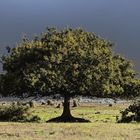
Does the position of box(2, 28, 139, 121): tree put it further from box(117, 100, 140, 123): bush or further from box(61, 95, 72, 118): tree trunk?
A: box(117, 100, 140, 123): bush

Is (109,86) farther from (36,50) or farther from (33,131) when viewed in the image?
(33,131)

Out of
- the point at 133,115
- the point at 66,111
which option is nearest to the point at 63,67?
the point at 66,111

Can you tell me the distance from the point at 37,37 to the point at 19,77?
21.4 feet

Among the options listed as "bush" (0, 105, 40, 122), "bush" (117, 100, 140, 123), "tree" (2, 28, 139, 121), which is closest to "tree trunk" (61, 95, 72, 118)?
"tree" (2, 28, 139, 121)

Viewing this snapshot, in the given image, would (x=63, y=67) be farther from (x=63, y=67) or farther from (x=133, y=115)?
(x=133, y=115)

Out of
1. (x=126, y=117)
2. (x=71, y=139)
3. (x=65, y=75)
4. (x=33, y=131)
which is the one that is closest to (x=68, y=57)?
(x=65, y=75)

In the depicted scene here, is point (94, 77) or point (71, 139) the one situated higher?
point (94, 77)

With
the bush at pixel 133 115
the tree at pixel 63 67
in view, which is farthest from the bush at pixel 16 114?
the bush at pixel 133 115

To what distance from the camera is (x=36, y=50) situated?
6594cm

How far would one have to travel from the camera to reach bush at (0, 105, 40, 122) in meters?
61.3

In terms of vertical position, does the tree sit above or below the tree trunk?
above

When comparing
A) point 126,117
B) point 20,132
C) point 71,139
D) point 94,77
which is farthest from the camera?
point 94,77

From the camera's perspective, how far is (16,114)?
6194 centimetres

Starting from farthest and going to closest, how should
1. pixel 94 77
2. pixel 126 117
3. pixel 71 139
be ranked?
pixel 94 77
pixel 126 117
pixel 71 139
